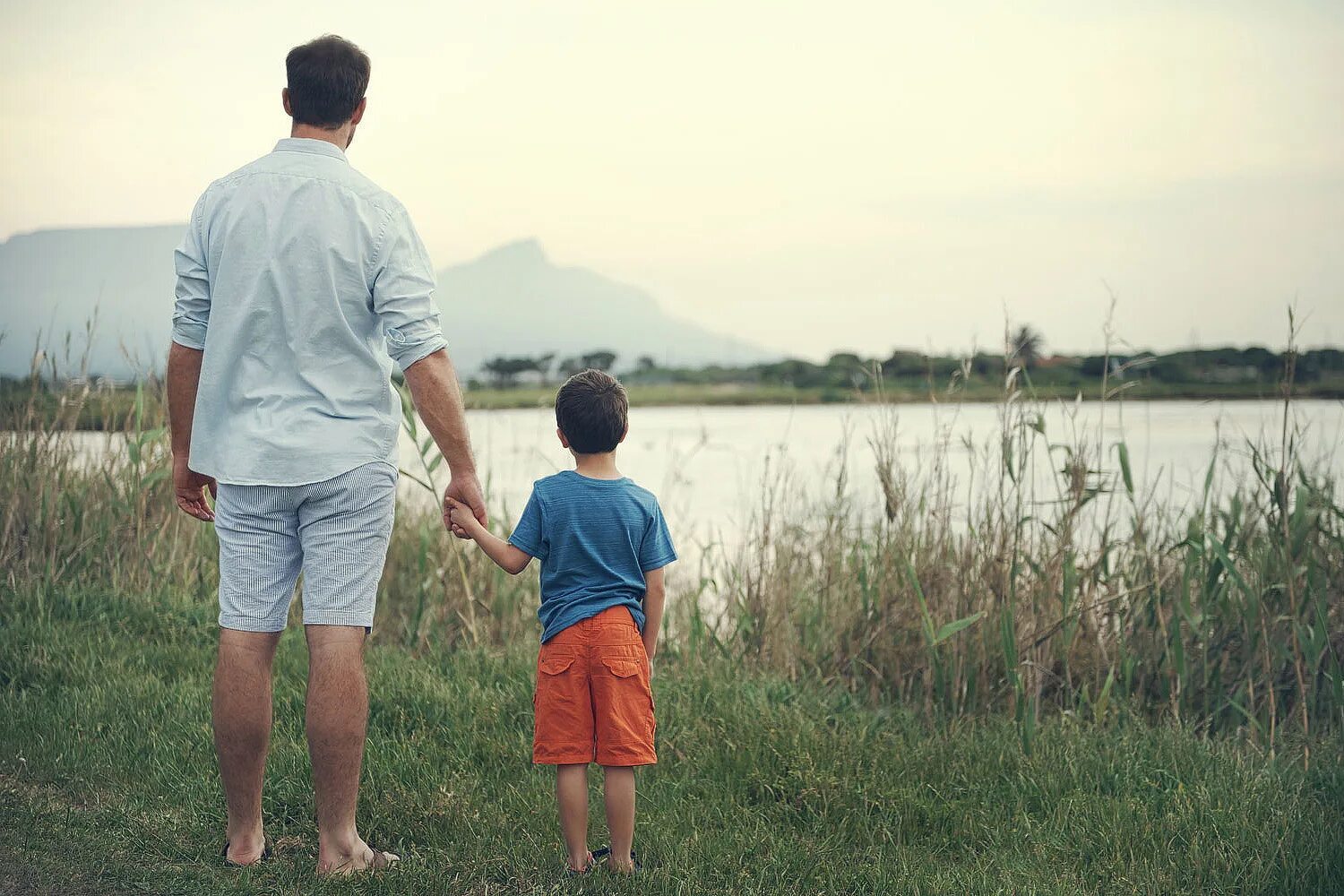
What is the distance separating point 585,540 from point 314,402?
0.80m

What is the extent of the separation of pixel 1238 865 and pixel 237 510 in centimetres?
296

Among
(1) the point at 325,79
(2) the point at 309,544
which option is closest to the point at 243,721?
(2) the point at 309,544

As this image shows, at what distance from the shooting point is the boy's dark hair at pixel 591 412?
2.98 m

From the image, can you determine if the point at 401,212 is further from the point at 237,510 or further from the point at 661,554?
the point at 661,554

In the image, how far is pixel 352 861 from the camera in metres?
3.07

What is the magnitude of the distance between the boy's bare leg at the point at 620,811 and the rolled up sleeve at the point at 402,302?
1224 mm

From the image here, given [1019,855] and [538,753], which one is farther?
[1019,855]

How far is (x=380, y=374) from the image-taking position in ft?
10.2

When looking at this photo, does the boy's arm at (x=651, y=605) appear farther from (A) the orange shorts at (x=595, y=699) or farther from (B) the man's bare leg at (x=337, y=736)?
(B) the man's bare leg at (x=337, y=736)

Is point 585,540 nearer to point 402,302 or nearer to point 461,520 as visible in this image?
point 461,520

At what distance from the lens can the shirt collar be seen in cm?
305

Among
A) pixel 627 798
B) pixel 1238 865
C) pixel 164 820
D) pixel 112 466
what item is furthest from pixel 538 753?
pixel 112 466

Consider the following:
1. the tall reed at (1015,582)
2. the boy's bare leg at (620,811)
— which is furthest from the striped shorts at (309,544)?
the tall reed at (1015,582)

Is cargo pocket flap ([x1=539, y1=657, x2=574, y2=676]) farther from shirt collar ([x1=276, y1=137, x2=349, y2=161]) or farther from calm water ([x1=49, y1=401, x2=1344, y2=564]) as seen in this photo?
calm water ([x1=49, y1=401, x2=1344, y2=564])
